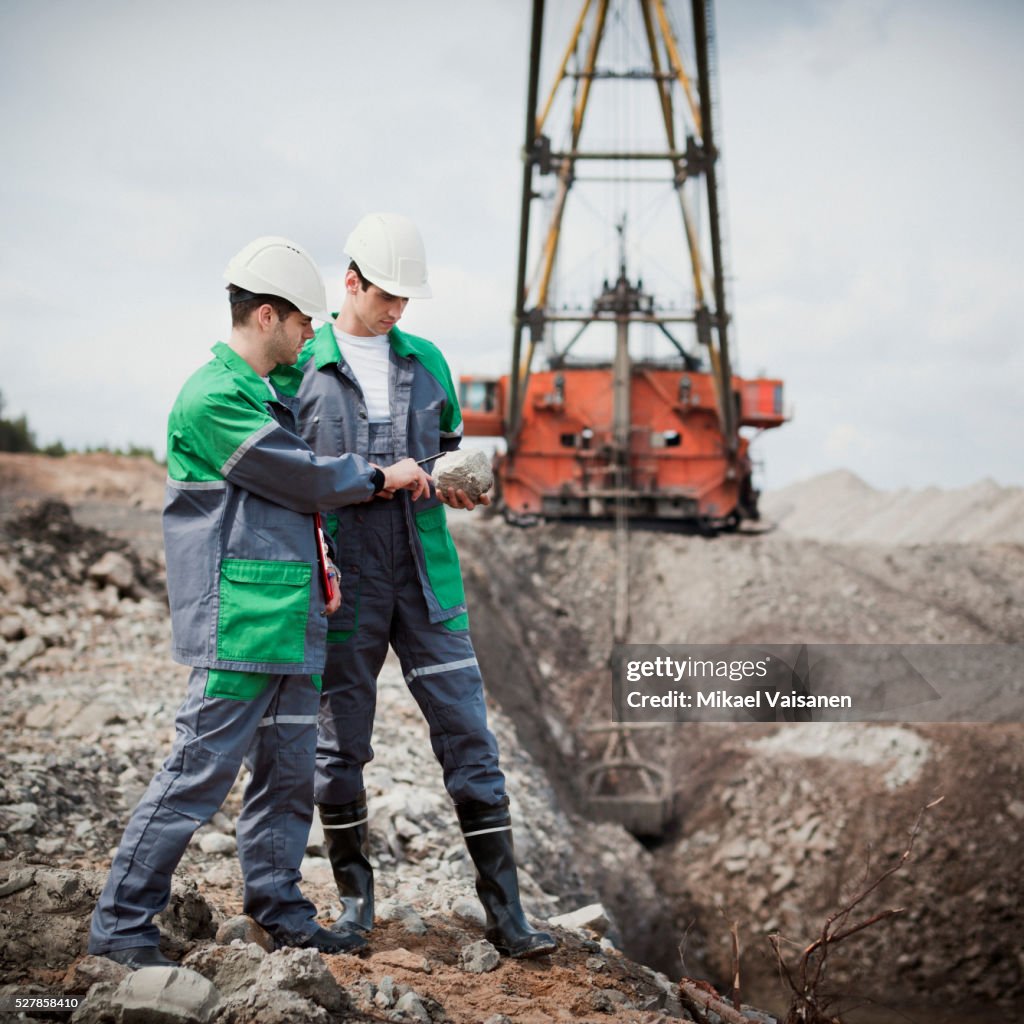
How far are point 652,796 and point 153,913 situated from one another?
743cm

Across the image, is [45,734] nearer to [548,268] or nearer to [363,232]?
[363,232]

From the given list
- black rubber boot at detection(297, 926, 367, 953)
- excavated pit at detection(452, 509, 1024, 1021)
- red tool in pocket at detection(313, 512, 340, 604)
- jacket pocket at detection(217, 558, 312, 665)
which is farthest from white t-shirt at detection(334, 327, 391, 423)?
excavated pit at detection(452, 509, 1024, 1021)

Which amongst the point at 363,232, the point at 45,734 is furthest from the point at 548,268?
the point at 363,232

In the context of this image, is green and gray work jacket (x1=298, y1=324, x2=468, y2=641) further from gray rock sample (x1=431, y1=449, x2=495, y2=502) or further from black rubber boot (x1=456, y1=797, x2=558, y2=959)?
black rubber boot (x1=456, y1=797, x2=558, y2=959)

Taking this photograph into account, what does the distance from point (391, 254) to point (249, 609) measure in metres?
1.00

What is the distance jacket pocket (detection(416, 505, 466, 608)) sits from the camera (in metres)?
2.72

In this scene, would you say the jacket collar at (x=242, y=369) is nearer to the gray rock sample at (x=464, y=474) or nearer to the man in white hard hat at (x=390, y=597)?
the man in white hard hat at (x=390, y=597)

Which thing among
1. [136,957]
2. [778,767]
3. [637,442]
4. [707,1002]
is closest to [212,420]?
[136,957]

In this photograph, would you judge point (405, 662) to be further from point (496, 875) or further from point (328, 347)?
point (328, 347)

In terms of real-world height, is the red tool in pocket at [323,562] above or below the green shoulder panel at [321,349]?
below

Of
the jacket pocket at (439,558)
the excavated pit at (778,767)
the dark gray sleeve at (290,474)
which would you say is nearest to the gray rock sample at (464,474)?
the jacket pocket at (439,558)

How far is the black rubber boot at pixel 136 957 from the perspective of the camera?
84.3 inches

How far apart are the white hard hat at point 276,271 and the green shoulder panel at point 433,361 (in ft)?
1.26

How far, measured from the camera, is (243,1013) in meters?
1.98
